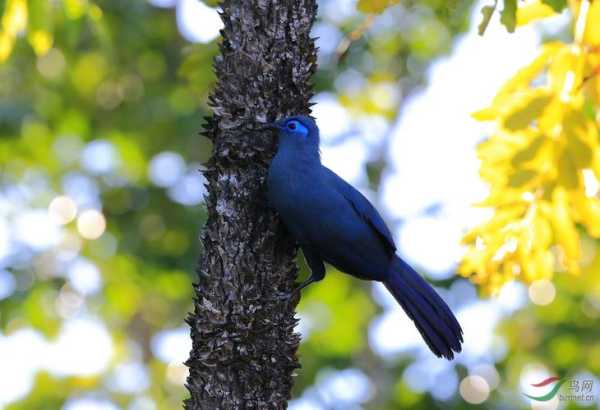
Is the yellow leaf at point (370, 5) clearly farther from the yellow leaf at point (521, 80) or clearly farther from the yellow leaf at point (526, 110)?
the yellow leaf at point (526, 110)

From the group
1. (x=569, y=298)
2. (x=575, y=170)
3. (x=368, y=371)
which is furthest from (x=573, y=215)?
(x=569, y=298)

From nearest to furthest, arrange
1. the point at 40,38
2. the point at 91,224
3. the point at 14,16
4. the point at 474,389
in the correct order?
the point at 14,16 < the point at 40,38 < the point at 474,389 < the point at 91,224

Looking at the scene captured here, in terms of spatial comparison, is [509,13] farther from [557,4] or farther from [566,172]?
[566,172]

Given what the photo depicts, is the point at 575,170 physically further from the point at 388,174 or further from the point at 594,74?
the point at 388,174

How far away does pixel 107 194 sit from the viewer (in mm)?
10758

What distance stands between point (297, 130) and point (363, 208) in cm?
50

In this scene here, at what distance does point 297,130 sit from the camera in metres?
4.38

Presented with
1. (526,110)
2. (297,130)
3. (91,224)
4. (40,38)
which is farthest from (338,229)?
(91,224)

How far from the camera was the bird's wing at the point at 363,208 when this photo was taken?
4.58 meters

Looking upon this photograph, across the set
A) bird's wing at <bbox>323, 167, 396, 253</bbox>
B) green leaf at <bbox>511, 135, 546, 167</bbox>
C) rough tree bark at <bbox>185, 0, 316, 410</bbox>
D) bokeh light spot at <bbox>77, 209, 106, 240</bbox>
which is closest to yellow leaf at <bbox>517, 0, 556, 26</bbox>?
green leaf at <bbox>511, 135, 546, 167</bbox>

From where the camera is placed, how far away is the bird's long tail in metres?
4.47

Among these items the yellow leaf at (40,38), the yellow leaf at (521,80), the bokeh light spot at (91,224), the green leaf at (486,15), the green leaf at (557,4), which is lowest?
the yellow leaf at (521,80)

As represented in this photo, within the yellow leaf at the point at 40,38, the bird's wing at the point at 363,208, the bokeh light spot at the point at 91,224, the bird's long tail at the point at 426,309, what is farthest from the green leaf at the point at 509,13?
the bokeh light spot at the point at 91,224

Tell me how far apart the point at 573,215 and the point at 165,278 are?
6.95 metres
